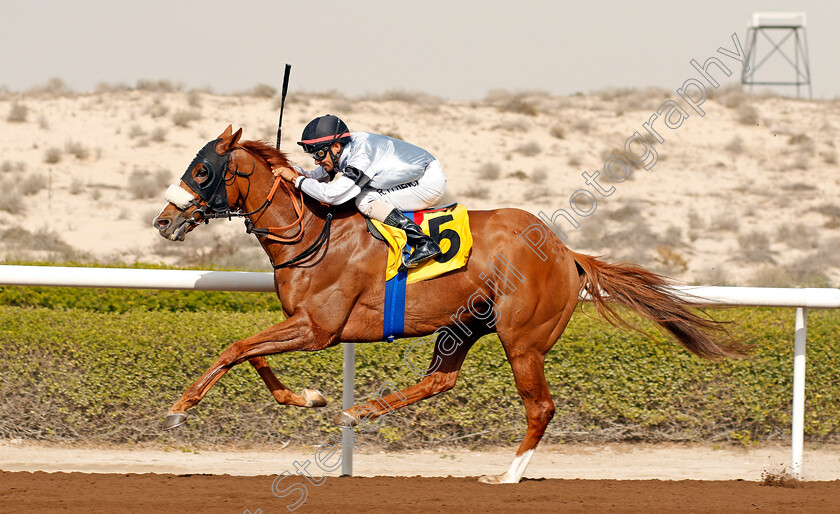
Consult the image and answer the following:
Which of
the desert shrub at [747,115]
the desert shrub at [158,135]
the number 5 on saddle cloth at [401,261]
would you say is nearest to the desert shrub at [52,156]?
the desert shrub at [158,135]

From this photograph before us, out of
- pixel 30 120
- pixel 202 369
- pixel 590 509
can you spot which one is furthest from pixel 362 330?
pixel 30 120

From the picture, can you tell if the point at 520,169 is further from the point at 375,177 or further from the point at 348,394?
the point at 375,177

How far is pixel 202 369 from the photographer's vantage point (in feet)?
19.4

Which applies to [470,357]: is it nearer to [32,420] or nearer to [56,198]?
[32,420]

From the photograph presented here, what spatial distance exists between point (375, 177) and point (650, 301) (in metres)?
1.70

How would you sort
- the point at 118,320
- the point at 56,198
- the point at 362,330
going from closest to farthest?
the point at 362,330 → the point at 118,320 → the point at 56,198

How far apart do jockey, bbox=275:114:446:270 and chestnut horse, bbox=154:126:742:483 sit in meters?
0.14

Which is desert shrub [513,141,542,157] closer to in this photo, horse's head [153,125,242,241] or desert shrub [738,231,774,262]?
desert shrub [738,231,774,262]

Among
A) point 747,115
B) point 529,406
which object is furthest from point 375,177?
point 747,115

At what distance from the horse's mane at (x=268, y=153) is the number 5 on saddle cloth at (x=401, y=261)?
61 centimetres

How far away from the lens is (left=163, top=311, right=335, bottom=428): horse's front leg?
414 centimetres

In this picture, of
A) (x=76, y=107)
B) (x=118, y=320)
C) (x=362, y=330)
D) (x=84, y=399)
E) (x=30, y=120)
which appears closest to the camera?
(x=362, y=330)

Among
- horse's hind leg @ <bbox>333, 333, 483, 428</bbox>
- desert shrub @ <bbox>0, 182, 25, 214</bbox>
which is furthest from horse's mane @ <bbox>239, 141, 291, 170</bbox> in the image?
desert shrub @ <bbox>0, 182, 25, 214</bbox>

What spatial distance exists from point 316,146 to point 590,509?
2.23m
